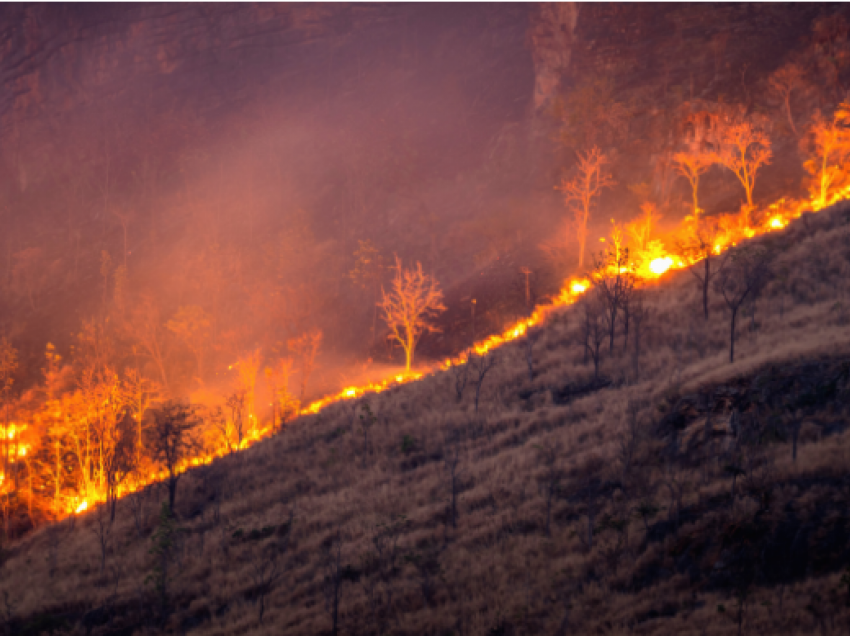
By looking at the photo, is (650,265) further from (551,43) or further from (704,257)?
(551,43)

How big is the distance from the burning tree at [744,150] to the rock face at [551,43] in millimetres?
29294

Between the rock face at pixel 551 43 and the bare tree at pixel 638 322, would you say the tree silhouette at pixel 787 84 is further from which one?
the bare tree at pixel 638 322

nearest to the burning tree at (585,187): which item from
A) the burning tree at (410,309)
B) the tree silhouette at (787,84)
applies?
the burning tree at (410,309)

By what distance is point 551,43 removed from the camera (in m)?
83.3

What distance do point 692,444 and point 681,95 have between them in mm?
61923

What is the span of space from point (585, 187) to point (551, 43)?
26004mm

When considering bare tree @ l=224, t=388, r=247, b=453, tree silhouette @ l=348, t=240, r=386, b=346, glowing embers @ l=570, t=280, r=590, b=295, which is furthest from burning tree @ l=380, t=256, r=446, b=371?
bare tree @ l=224, t=388, r=247, b=453

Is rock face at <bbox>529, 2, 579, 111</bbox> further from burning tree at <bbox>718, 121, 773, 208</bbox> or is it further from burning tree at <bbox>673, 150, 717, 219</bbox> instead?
burning tree at <bbox>718, 121, 773, 208</bbox>

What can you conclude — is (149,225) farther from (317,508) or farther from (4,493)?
(317,508)

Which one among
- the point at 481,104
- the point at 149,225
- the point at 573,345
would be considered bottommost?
the point at 573,345

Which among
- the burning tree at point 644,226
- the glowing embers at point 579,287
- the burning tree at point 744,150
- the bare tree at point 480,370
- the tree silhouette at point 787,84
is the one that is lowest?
the bare tree at point 480,370

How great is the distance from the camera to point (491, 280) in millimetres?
67688

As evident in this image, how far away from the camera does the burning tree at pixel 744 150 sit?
5012 cm

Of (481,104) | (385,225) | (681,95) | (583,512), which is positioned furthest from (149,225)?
(583,512)
